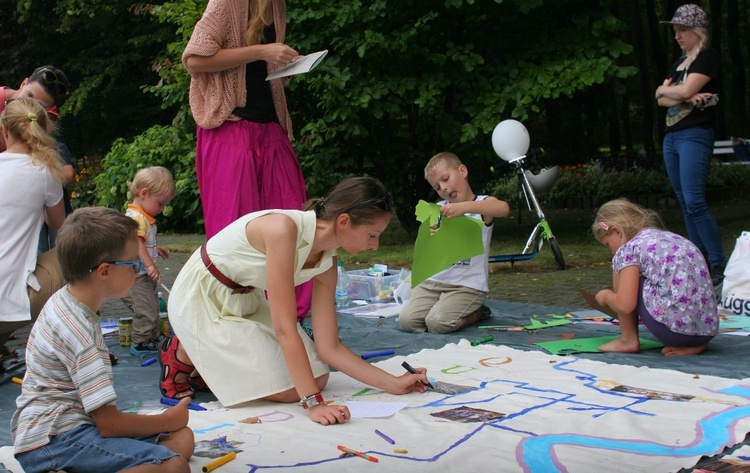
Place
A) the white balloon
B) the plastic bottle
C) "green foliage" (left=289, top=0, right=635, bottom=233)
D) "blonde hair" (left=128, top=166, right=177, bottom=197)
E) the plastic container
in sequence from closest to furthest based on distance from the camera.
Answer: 1. "blonde hair" (left=128, top=166, right=177, bottom=197)
2. the plastic bottle
3. the plastic container
4. the white balloon
5. "green foliage" (left=289, top=0, right=635, bottom=233)

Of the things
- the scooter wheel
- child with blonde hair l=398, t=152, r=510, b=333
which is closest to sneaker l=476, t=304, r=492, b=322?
child with blonde hair l=398, t=152, r=510, b=333

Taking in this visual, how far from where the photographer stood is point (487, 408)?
307 centimetres

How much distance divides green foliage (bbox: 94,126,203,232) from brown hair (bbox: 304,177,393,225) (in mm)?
6827

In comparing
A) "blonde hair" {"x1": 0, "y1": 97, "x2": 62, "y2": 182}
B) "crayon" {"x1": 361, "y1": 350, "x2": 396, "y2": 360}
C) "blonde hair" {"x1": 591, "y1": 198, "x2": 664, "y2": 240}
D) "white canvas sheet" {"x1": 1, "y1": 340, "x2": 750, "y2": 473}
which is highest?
"blonde hair" {"x1": 0, "y1": 97, "x2": 62, "y2": 182}

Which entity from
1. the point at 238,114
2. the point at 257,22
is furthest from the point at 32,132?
the point at 257,22

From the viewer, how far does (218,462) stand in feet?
8.18

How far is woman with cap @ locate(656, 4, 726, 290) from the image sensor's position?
557cm

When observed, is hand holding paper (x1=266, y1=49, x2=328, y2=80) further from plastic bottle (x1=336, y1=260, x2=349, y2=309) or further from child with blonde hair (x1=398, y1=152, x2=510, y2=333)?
plastic bottle (x1=336, y1=260, x2=349, y2=309)

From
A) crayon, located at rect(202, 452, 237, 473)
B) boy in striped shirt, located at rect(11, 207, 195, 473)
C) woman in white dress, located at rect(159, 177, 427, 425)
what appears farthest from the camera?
woman in white dress, located at rect(159, 177, 427, 425)

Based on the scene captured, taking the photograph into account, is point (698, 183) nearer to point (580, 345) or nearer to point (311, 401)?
point (580, 345)

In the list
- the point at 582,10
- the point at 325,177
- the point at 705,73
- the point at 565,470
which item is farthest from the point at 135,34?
the point at 565,470

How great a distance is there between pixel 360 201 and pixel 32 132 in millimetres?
1689

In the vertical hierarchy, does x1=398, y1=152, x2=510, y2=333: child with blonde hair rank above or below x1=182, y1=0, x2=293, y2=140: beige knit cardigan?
below

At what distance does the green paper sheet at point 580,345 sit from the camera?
4027 millimetres
